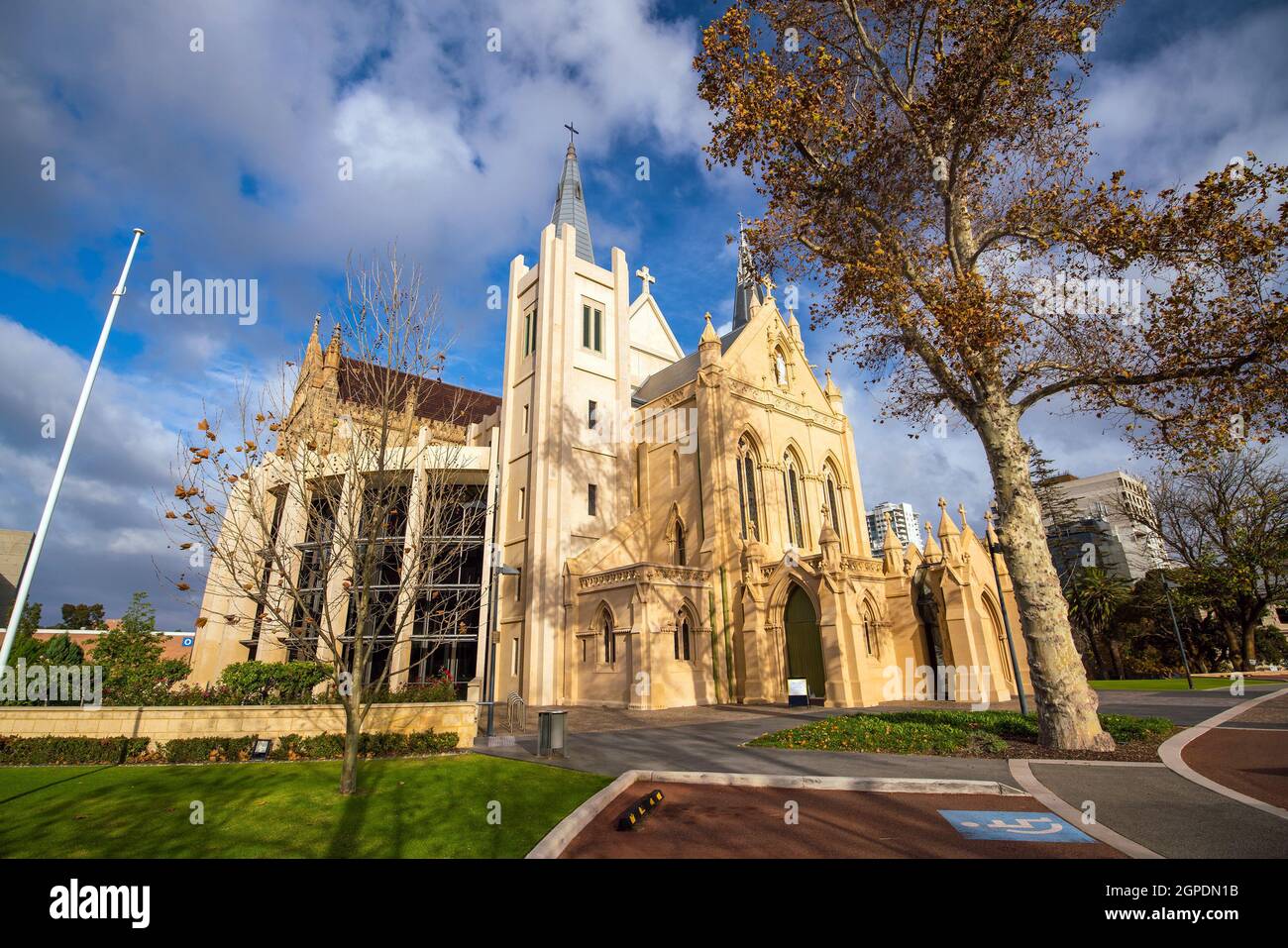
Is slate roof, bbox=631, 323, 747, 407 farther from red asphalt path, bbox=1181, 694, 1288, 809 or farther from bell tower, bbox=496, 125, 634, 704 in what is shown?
red asphalt path, bbox=1181, 694, 1288, 809

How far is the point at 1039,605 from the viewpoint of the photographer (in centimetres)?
1138

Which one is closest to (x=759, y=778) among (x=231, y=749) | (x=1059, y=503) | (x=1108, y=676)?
(x=231, y=749)

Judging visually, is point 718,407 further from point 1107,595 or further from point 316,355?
point 1107,595

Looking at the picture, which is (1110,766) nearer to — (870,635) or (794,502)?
(870,635)

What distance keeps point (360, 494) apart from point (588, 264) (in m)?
27.0

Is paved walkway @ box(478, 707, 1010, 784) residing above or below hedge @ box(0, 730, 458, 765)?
below

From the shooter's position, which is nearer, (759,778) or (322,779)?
(759,778)

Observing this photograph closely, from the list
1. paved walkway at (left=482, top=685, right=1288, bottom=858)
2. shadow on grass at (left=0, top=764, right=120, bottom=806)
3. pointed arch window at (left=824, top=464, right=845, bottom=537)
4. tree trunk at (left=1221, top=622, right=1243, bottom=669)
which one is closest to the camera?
paved walkway at (left=482, top=685, right=1288, bottom=858)

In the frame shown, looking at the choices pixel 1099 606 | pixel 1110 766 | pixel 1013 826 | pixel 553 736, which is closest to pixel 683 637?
pixel 553 736

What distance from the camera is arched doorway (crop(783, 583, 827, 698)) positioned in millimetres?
24281

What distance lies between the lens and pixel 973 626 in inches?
934

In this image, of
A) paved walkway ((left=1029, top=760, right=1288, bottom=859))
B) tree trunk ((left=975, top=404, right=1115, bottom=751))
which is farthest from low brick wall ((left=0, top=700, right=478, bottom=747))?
tree trunk ((left=975, top=404, right=1115, bottom=751))

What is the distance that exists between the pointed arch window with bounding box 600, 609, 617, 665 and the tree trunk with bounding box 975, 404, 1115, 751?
1672 centimetres
